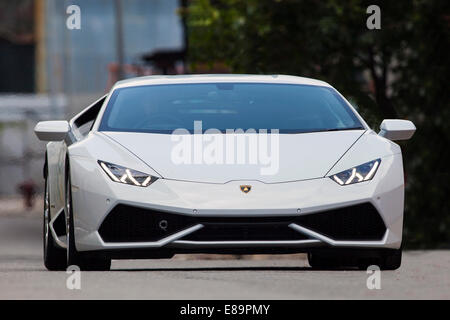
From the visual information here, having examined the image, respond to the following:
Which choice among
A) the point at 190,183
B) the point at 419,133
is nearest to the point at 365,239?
the point at 190,183

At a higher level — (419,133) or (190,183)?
(190,183)

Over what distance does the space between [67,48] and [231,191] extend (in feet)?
164

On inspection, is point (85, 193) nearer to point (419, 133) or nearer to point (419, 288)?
point (419, 288)

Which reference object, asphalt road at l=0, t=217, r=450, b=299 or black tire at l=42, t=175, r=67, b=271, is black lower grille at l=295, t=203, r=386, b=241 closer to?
asphalt road at l=0, t=217, r=450, b=299

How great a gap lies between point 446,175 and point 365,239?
9.82m

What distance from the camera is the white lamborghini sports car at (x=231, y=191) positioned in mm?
8625

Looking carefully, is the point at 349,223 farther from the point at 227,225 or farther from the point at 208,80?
the point at 208,80

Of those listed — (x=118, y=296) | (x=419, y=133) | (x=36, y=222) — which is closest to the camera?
(x=118, y=296)

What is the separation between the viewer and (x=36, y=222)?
28.8m

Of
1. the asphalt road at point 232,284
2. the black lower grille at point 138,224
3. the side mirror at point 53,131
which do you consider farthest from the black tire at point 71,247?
the side mirror at point 53,131

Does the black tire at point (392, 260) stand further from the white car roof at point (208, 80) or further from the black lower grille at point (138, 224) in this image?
the white car roof at point (208, 80)

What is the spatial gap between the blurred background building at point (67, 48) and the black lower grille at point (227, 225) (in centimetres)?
4459

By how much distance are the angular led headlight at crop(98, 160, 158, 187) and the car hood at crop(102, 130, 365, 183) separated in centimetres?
9

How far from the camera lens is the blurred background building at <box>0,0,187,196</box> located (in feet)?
184
